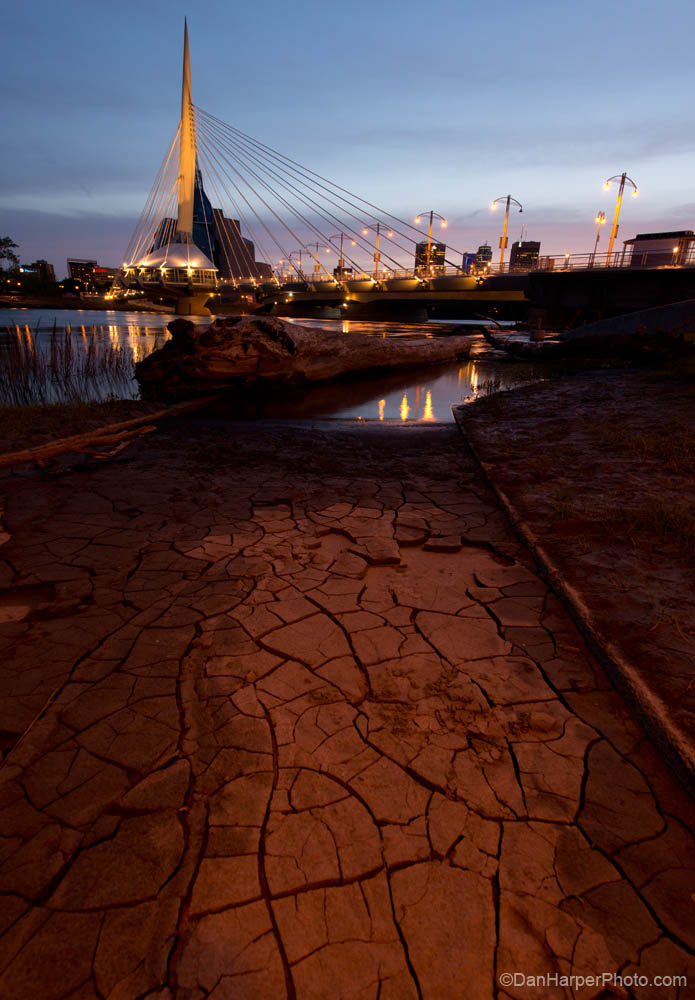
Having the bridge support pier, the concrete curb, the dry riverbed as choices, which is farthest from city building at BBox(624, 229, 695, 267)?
the bridge support pier

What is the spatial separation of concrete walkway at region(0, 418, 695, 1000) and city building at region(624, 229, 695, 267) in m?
28.6

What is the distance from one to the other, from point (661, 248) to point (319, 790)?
36.2m

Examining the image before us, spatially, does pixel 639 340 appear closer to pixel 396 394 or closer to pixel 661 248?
pixel 396 394

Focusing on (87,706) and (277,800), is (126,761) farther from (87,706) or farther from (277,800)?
(277,800)

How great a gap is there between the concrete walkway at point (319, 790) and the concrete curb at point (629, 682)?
0.06 m

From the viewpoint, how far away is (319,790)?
159 centimetres

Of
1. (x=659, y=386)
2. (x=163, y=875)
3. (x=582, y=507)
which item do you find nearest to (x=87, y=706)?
(x=163, y=875)

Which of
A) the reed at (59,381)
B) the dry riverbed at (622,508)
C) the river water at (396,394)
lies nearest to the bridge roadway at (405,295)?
the river water at (396,394)

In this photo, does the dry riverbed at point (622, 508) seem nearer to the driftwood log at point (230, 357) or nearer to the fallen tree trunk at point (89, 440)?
the driftwood log at point (230, 357)

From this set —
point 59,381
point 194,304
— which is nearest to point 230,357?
point 59,381

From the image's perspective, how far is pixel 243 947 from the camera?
1.19 meters

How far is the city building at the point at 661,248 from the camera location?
2398 cm

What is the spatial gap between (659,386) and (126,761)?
904 cm

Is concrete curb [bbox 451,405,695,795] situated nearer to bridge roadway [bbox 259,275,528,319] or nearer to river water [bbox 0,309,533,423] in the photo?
river water [bbox 0,309,533,423]
